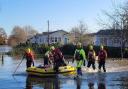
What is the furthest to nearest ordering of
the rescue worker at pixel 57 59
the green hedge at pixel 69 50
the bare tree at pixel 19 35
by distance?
1. the bare tree at pixel 19 35
2. the green hedge at pixel 69 50
3. the rescue worker at pixel 57 59

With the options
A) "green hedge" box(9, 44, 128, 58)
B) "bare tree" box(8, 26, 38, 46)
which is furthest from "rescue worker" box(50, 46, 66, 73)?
"bare tree" box(8, 26, 38, 46)

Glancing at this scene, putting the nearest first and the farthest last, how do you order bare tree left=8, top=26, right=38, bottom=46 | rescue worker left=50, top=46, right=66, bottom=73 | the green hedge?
1. rescue worker left=50, top=46, right=66, bottom=73
2. the green hedge
3. bare tree left=8, top=26, right=38, bottom=46

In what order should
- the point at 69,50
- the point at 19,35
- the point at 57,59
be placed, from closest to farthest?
the point at 57,59 → the point at 69,50 → the point at 19,35

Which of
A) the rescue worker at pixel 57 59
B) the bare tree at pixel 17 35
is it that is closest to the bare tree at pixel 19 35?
the bare tree at pixel 17 35

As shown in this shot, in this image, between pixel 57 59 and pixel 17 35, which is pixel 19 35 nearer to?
pixel 17 35

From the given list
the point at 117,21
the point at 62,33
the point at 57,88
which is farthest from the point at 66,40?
the point at 57,88

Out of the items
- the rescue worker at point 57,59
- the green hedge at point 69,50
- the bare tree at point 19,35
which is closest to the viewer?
the rescue worker at point 57,59

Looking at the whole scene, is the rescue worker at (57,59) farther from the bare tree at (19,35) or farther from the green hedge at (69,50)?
the bare tree at (19,35)

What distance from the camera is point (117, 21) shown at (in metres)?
64.0

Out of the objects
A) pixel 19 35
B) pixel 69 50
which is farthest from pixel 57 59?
pixel 19 35

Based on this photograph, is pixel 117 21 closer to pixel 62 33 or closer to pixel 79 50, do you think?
pixel 79 50

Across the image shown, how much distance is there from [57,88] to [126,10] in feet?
145

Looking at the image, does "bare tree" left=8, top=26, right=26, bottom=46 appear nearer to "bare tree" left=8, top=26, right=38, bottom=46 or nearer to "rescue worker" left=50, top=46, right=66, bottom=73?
"bare tree" left=8, top=26, right=38, bottom=46

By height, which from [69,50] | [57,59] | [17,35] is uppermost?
[17,35]
